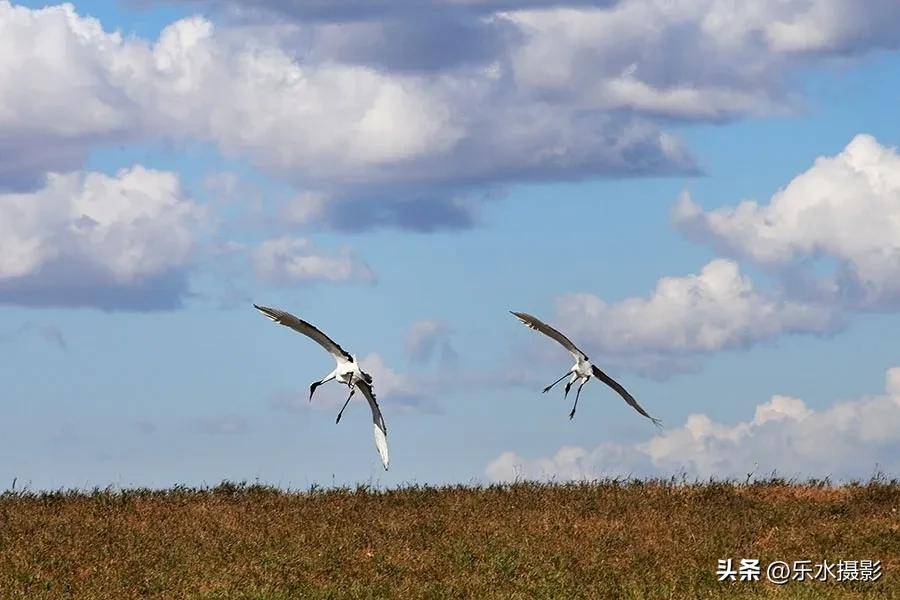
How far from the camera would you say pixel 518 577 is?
58.5ft

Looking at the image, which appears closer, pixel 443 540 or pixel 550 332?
pixel 443 540

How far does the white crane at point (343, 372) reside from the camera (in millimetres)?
20891

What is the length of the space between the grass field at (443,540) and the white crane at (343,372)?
0.99 m

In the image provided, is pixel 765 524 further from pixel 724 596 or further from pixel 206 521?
pixel 206 521

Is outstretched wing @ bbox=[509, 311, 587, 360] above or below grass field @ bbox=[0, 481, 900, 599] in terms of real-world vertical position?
above

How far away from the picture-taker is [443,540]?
1952 cm

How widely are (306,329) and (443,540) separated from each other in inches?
151

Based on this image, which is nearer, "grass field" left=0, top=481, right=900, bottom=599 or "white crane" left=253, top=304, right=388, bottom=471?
"grass field" left=0, top=481, right=900, bottom=599

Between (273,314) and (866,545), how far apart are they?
28.6 feet

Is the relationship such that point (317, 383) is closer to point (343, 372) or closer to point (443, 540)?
point (343, 372)

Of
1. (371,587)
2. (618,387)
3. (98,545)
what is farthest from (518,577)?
(618,387)

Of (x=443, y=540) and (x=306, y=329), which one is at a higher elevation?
(x=306, y=329)

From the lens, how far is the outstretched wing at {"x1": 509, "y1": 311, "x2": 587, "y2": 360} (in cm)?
2308

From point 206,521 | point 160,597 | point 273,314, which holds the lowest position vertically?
point 160,597
